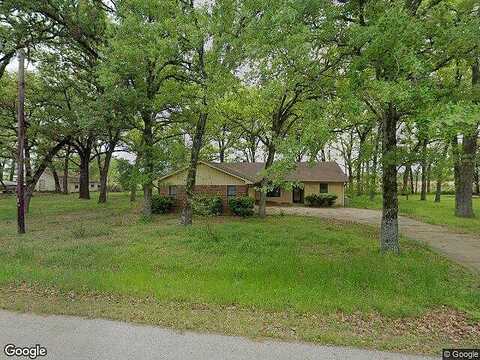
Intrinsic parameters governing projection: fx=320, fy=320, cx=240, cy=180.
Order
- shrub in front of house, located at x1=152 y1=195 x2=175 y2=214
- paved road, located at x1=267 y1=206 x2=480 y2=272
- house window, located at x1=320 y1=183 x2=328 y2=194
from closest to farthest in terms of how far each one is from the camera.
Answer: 1. paved road, located at x1=267 y1=206 x2=480 y2=272
2. shrub in front of house, located at x1=152 y1=195 x2=175 y2=214
3. house window, located at x1=320 y1=183 x2=328 y2=194

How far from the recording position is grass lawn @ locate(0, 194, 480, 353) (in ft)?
15.4

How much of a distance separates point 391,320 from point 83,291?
17.9 feet

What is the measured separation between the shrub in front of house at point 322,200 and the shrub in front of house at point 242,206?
9.90 m

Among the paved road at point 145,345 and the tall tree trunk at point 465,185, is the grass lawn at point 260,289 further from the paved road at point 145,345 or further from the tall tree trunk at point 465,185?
the tall tree trunk at point 465,185

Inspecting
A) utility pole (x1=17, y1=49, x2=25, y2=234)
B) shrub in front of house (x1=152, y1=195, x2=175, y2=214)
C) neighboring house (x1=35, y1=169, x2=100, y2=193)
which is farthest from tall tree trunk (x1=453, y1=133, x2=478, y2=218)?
neighboring house (x1=35, y1=169, x2=100, y2=193)

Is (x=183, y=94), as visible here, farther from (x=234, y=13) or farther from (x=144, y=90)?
(x=234, y=13)

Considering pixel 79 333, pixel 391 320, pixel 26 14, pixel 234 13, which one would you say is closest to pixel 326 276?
pixel 391 320

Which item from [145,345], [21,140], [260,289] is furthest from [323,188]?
[145,345]

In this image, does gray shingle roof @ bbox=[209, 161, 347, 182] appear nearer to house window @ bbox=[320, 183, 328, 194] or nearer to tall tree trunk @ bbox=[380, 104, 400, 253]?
house window @ bbox=[320, 183, 328, 194]

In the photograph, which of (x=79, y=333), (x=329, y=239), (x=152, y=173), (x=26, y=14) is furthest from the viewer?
(x=152, y=173)

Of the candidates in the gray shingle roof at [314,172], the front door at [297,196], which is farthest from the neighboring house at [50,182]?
the front door at [297,196]

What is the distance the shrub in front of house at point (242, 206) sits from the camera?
20172 millimetres

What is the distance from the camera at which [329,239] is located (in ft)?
38.5

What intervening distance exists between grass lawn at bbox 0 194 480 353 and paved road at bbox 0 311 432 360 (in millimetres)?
255
